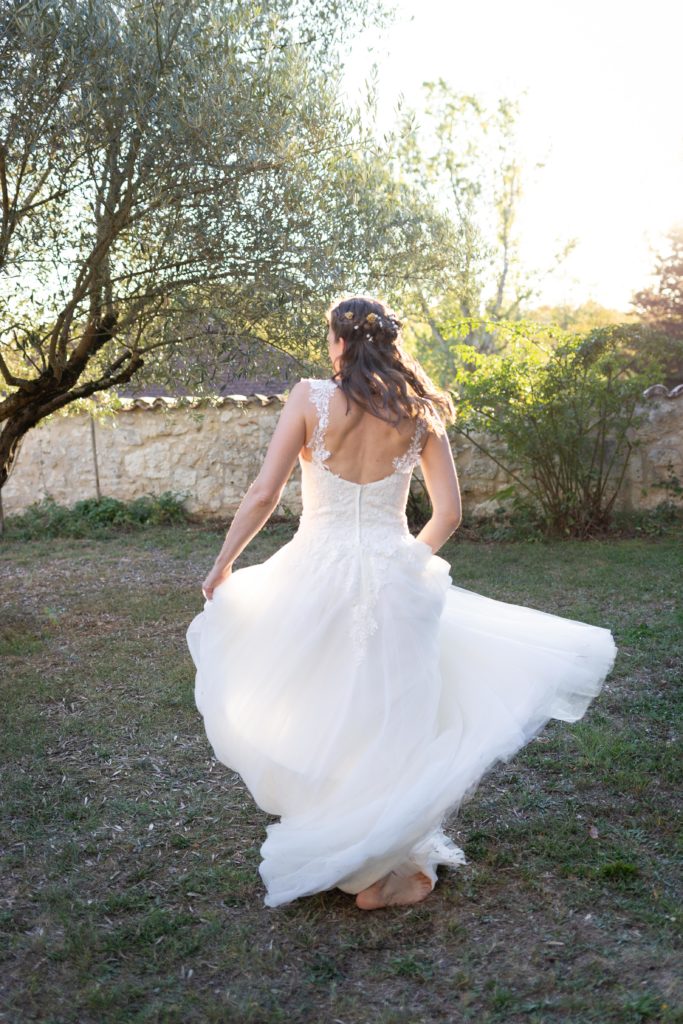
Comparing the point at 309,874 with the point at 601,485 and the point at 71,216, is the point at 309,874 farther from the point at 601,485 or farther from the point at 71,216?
the point at 601,485

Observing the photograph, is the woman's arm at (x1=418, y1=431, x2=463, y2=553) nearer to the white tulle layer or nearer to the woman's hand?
the white tulle layer

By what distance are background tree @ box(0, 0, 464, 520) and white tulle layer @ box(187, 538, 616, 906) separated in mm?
3688

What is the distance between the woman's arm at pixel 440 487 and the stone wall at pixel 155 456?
31.6 ft

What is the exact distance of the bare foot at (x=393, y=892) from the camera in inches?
130

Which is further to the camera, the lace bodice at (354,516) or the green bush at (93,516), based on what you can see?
the green bush at (93,516)

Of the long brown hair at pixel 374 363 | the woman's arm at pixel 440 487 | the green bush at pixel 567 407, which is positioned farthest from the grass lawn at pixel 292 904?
the green bush at pixel 567 407

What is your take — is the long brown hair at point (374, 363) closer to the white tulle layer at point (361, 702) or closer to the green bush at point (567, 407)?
the white tulle layer at point (361, 702)

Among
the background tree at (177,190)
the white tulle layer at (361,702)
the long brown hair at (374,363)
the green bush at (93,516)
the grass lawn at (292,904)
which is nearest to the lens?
the grass lawn at (292,904)

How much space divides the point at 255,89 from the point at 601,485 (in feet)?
23.0

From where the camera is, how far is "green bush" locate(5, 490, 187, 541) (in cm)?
1280

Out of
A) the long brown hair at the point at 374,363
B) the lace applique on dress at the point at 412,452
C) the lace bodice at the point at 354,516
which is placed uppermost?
the long brown hair at the point at 374,363

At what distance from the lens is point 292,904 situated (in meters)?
3.36

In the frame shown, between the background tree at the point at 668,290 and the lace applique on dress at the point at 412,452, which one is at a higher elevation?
the background tree at the point at 668,290

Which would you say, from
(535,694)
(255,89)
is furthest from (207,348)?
(535,694)
